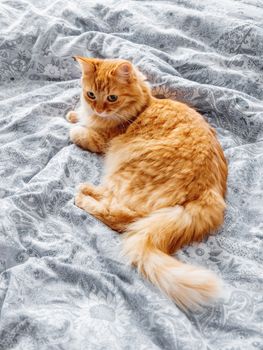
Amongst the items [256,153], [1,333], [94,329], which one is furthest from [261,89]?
[1,333]

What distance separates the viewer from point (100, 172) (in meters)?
1.54

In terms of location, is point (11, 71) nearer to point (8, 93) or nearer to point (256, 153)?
point (8, 93)

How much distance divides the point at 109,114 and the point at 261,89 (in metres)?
0.72

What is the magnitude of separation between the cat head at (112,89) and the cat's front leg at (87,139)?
10cm

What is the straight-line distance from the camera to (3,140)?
160 cm

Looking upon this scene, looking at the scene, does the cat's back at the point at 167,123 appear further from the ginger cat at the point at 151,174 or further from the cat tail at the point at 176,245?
the cat tail at the point at 176,245

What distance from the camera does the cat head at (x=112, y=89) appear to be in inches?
62.4

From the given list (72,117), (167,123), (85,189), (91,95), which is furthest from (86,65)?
(85,189)

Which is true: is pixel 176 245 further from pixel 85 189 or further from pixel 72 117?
pixel 72 117

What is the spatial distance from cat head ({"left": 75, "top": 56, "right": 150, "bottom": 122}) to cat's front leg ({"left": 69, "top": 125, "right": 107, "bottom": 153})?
3.8 inches

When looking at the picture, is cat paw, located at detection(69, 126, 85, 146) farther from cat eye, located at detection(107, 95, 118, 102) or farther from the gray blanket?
cat eye, located at detection(107, 95, 118, 102)

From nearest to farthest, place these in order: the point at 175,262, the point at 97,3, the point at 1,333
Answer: the point at 1,333
the point at 175,262
the point at 97,3

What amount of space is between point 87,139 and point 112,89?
0.74 feet

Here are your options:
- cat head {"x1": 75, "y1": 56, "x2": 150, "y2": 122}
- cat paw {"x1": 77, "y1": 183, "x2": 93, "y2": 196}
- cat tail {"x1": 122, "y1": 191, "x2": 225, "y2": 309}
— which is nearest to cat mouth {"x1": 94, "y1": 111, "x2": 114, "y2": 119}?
cat head {"x1": 75, "y1": 56, "x2": 150, "y2": 122}
